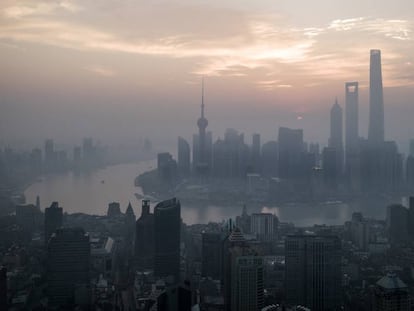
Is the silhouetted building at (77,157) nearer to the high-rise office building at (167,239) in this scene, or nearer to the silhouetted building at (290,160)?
the high-rise office building at (167,239)

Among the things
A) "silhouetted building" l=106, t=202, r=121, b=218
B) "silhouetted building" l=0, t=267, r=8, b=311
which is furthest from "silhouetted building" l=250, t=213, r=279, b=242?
"silhouetted building" l=0, t=267, r=8, b=311

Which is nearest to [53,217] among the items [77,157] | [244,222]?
[77,157]

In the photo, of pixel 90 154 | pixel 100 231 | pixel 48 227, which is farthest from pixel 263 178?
pixel 48 227

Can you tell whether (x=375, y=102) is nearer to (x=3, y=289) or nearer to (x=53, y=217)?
(x=53, y=217)

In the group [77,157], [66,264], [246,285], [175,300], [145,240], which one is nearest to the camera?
A: [175,300]

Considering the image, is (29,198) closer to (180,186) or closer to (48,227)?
(48,227)

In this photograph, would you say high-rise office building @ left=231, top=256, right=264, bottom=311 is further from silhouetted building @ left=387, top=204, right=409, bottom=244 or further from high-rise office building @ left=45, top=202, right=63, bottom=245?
silhouetted building @ left=387, top=204, right=409, bottom=244

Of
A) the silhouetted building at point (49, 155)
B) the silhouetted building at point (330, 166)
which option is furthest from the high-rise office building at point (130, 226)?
the silhouetted building at point (330, 166)

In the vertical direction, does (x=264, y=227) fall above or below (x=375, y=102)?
below
